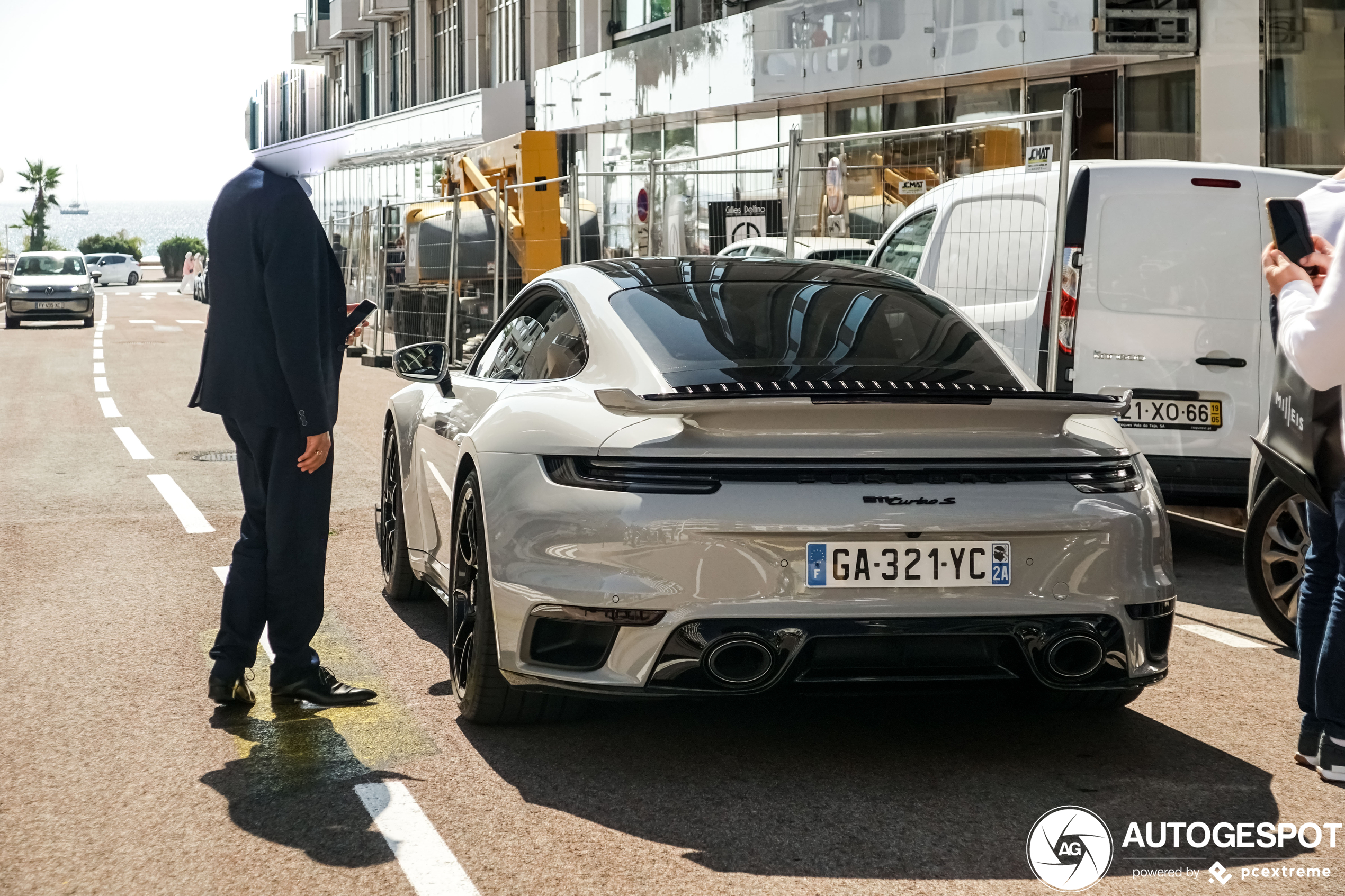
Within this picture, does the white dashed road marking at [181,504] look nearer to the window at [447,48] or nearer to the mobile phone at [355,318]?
the mobile phone at [355,318]

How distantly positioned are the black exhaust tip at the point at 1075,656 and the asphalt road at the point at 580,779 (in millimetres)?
320

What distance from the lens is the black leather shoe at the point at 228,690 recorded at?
16.8ft

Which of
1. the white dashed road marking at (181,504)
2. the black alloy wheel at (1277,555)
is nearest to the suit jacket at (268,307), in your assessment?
the black alloy wheel at (1277,555)

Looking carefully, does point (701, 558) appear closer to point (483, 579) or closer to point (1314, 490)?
point (483, 579)

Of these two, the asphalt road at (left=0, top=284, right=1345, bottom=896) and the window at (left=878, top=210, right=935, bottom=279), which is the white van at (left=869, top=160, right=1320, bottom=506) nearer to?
the asphalt road at (left=0, top=284, right=1345, bottom=896)

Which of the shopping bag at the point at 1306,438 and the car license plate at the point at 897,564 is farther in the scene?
the shopping bag at the point at 1306,438

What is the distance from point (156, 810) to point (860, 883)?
72.7 inches

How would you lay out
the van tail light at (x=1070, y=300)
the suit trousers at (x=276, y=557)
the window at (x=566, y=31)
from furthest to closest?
1. the window at (x=566, y=31)
2. the van tail light at (x=1070, y=300)
3. the suit trousers at (x=276, y=557)

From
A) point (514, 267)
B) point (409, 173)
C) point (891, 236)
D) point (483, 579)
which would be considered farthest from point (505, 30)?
point (483, 579)

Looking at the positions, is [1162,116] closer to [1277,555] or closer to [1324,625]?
[1277,555]

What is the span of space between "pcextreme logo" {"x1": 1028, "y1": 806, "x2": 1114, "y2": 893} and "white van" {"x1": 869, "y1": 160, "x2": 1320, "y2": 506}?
3828 millimetres

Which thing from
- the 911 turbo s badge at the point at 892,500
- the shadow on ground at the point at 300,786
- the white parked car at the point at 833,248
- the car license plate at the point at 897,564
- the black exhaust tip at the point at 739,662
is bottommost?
the shadow on ground at the point at 300,786

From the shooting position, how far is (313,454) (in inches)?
198

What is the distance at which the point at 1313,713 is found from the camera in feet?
14.8
